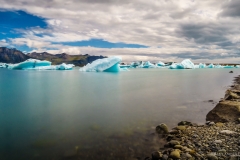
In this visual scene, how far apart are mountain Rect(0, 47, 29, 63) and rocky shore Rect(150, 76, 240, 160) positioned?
193m

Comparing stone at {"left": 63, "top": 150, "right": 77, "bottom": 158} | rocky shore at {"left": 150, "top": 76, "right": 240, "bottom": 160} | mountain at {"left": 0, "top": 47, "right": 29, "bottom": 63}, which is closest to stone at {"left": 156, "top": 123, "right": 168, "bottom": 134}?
rocky shore at {"left": 150, "top": 76, "right": 240, "bottom": 160}

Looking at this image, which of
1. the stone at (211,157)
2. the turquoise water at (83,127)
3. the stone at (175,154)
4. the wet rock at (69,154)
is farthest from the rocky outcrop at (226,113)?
the wet rock at (69,154)

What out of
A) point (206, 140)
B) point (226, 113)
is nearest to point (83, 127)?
point (206, 140)

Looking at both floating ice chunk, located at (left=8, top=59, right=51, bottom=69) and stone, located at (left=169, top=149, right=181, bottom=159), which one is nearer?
stone, located at (left=169, top=149, right=181, bottom=159)

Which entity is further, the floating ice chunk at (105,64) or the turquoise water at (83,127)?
the floating ice chunk at (105,64)

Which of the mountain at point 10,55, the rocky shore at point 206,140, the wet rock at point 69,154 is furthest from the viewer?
the mountain at point 10,55

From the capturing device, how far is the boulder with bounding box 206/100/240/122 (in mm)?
7629

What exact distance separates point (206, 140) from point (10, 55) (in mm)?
203220

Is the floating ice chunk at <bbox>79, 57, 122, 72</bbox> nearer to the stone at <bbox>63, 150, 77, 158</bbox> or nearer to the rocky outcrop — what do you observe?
the rocky outcrop

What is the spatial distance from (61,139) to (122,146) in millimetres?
1991

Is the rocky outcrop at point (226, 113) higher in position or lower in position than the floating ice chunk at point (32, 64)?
lower

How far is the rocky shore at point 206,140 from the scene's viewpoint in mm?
4660

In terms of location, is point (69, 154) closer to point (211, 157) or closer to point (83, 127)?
point (83, 127)

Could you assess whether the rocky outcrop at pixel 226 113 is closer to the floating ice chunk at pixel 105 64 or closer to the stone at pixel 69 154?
the stone at pixel 69 154
